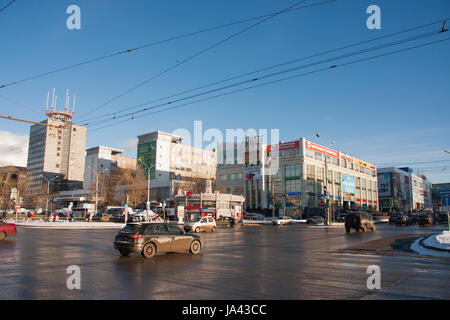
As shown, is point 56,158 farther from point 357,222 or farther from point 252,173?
point 357,222

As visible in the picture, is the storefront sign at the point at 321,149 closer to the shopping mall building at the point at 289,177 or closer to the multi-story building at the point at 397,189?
the shopping mall building at the point at 289,177

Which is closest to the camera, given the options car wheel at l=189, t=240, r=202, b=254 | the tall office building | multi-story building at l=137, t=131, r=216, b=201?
car wheel at l=189, t=240, r=202, b=254

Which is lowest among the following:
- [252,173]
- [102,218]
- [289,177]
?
[102,218]

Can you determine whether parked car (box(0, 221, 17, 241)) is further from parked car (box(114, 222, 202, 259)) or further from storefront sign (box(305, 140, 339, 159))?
storefront sign (box(305, 140, 339, 159))


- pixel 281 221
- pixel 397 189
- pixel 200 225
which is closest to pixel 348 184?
pixel 281 221

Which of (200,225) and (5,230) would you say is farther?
(200,225)

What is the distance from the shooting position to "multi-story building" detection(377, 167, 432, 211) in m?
134

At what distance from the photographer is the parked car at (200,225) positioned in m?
32.0

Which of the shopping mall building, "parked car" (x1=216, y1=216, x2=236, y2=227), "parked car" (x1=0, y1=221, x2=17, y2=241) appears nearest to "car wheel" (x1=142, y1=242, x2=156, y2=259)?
"parked car" (x1=0, y1=221, x2=17, y2=241)

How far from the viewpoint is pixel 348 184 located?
3853 inches

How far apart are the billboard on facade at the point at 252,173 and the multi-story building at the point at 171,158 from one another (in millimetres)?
23438

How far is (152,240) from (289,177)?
7166 cm

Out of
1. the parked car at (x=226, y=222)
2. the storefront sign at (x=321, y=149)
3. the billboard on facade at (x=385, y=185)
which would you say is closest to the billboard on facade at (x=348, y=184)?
the storefront sign at (x=321, y=149)
